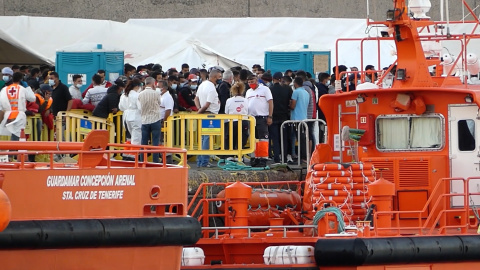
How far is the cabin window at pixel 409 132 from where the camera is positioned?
1532 cm

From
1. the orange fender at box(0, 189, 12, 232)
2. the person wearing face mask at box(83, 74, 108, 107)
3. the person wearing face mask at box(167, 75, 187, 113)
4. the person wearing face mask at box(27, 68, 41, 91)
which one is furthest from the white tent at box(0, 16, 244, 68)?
the orange fender at box(0, 189, 12, 232)

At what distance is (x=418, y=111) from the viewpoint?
50.2ft

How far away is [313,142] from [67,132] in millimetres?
3997

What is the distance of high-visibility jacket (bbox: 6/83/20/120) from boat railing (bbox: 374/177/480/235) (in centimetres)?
609

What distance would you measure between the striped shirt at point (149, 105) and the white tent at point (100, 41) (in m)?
9.34

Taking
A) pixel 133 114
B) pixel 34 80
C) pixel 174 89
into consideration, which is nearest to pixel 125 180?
pixel 133 114

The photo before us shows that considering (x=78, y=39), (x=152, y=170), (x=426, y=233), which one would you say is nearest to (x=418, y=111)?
(x=426, y=233)

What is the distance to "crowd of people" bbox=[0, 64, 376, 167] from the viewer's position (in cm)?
1819

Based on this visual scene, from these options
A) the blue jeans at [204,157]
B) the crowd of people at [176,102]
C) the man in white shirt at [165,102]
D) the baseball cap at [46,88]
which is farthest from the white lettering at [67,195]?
the baseball cap at [46,88]

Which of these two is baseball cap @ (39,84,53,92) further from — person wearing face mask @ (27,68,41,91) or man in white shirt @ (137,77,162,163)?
man in white shirt @ (137,77,162,163)

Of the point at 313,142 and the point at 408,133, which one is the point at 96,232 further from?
the point at 313,142

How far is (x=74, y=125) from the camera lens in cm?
1831

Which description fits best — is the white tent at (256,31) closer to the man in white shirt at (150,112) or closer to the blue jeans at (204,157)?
the blue jeans at (204,157)

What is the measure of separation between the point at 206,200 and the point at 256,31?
16.5 metres
